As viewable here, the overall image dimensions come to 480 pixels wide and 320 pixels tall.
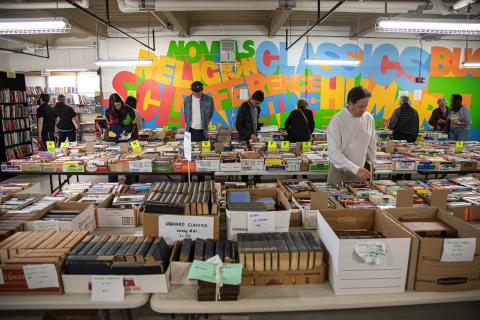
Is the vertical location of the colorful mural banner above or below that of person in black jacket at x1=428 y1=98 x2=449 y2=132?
above

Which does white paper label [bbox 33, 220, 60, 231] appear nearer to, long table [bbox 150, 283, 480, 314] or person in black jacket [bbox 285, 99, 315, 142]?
long table [bbox 150, 283, 480, 314]

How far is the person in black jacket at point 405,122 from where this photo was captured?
7070 millimetres

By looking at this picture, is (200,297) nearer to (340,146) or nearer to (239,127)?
(340,146)

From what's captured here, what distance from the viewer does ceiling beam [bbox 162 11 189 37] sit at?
7704mm

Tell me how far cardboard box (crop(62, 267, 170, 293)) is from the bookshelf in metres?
7.94

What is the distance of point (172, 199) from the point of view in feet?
7.14

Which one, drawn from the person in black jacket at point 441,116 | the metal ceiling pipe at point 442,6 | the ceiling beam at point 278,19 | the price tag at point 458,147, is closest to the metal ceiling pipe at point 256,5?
the metal ceiling pipe at point 442,6

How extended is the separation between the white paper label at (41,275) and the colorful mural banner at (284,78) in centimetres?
914

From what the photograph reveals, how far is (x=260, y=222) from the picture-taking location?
2.11 m

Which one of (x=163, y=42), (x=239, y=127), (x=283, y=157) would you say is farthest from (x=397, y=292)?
(x=163, y=42)

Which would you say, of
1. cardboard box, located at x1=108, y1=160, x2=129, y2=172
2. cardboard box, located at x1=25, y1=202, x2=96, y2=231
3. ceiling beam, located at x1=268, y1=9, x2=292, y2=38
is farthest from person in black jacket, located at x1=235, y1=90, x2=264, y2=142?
cardboard box, located at x1=25, y1=202, x2=96, y2=231

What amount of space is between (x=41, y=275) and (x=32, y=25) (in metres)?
3.56

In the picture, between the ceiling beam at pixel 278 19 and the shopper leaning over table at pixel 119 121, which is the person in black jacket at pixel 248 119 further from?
the ceiling beam at pixel 278 19

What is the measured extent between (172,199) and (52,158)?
4072mm
